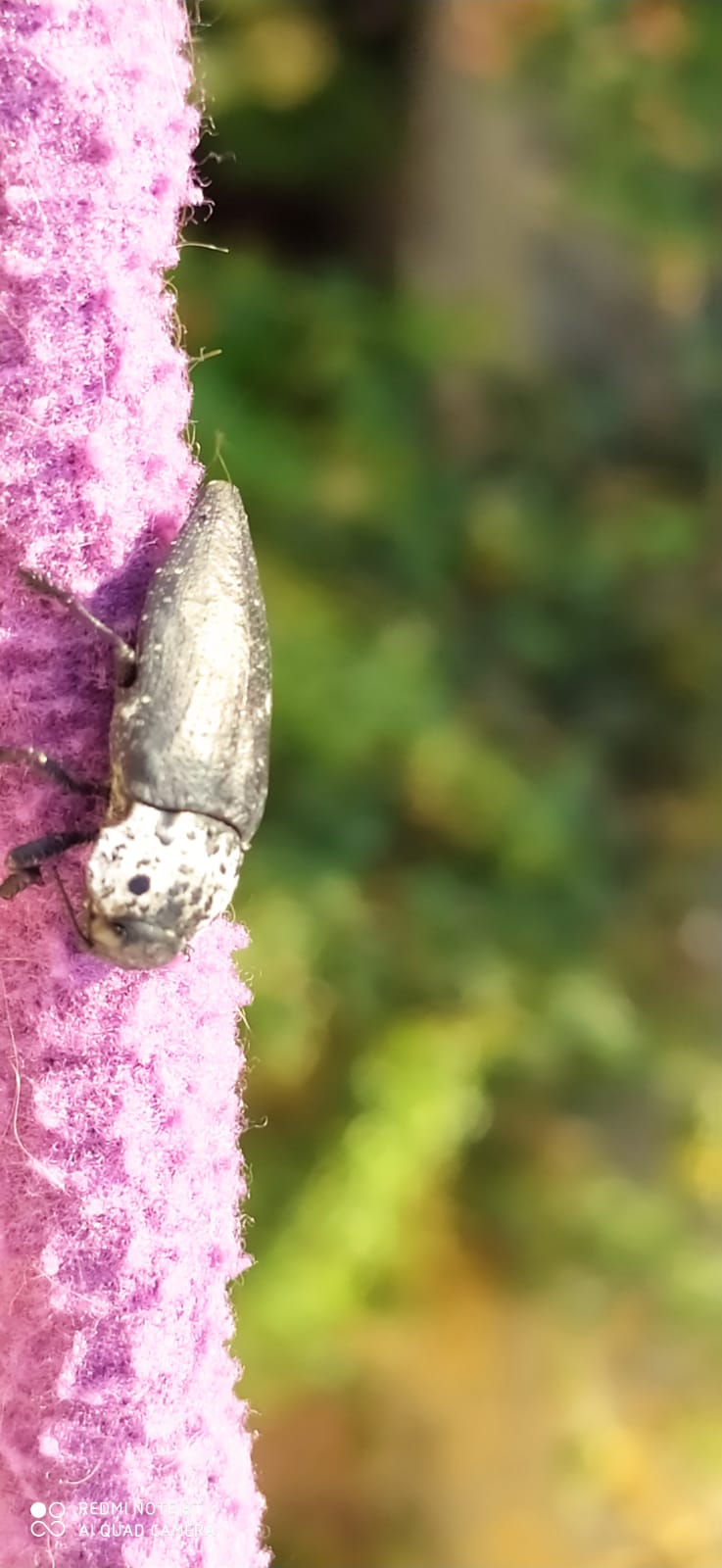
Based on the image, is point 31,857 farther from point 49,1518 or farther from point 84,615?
point 49,1518

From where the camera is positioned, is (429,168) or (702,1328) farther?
(429,168)

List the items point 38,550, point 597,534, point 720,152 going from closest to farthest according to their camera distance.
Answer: point 38,550 < point 720,152 < point 597,534

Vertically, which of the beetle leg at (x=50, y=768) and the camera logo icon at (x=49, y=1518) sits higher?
the beetle leg at (x=50, y=768)

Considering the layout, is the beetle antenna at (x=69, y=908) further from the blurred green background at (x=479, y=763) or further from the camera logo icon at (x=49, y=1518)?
the blurred green background at (x=479, y=763)

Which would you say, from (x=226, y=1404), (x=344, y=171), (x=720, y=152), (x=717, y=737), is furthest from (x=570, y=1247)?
(x=344, y=171)

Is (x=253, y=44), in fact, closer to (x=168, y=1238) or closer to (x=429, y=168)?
(x=429, y=168)

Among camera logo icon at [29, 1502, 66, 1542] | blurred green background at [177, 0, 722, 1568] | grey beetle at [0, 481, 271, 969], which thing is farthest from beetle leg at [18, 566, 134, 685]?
blurred green background at [177, 0, 722, 1568]

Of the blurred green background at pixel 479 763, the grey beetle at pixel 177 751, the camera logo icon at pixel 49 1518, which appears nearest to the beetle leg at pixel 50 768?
the grey beetle at pixel 177 751

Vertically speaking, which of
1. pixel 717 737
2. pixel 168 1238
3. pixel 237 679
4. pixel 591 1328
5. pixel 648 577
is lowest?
pixel 591 1328
